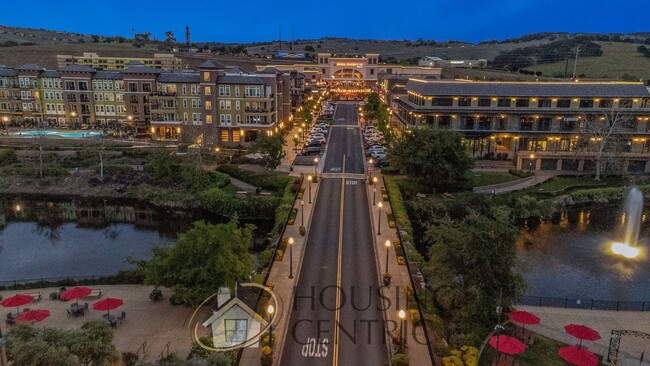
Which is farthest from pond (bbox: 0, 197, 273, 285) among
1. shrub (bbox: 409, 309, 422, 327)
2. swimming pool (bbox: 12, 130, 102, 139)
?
swimming pool (bbox: 12, 130, 102, 139)

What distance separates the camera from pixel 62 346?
64.6 ft

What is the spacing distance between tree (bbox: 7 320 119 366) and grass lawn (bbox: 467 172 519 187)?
50.1m

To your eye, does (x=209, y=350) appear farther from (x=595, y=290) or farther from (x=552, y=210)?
(x=552, y=210)

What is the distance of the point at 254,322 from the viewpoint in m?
29.3

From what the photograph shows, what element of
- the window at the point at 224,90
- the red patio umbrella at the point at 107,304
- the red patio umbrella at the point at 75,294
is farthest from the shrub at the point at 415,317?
the window at the point at 224,90

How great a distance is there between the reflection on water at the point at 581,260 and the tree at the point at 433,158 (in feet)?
33.9

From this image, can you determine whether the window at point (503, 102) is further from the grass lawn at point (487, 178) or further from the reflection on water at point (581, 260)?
the reflection on water at point (581, 260)

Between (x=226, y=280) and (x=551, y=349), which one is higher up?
(x=226, y=280)

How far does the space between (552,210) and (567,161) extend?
1689cm

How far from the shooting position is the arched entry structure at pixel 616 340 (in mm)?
26750

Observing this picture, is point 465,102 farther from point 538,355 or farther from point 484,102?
point 538,355

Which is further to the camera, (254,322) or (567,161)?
(567,161)

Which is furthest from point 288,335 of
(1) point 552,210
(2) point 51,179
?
(2) point 51,179

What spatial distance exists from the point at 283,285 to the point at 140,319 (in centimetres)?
935
